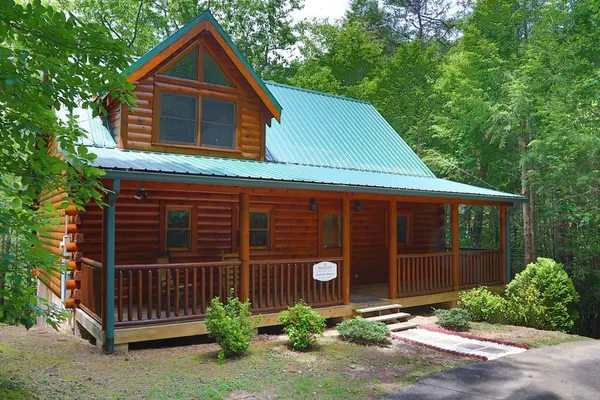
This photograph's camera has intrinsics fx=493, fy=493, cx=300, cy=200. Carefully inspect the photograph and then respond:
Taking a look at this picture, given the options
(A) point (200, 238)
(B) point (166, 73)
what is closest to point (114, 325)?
(A) point (200, 238)

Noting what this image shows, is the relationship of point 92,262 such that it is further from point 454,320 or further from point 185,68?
point 454,320

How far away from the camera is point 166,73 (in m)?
11.4

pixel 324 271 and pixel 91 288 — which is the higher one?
pixel 324 271

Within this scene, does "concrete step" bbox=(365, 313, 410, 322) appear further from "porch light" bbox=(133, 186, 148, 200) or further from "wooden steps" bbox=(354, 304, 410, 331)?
"porch light" bbox=(133, 186, 148, 200)

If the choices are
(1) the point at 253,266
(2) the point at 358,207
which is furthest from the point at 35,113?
(2) the point at 358,207

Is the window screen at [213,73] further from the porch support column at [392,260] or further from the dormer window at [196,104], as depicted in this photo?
the porch support column at [392,260]

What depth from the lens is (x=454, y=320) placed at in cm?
1097

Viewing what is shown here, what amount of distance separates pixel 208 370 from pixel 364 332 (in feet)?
10.9

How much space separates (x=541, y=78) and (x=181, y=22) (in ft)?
68.5

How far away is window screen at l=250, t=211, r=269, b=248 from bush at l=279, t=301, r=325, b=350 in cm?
398

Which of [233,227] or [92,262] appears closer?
[92,262]

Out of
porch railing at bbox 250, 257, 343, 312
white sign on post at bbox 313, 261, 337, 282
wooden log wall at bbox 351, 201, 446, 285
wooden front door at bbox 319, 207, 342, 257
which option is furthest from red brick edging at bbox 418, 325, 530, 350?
wooden log wall at bbox 351, 201, 446, 285

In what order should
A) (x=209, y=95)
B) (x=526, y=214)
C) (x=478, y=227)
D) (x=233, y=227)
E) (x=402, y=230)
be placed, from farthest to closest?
(x=478, y=227) → (x=526, y=214) → (x=402, y=230) → (x=233, y=227) → (x=209, y=95)

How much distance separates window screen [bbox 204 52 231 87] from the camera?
11859mm
